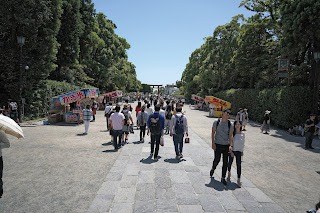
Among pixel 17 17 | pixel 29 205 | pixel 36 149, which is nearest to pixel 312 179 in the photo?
pixel 29 205

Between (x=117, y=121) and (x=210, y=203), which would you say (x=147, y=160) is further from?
(x=210, y=203)

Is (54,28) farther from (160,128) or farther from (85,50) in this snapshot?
(160,128)

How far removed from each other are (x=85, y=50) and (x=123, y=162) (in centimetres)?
2751

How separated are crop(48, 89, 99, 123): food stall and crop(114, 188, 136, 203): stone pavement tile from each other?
37.8 feet

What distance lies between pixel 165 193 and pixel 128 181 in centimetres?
104

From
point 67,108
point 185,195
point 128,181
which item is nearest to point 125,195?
point 128,181

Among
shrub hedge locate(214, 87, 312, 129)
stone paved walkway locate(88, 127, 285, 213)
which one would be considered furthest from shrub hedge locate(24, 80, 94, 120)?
shrub hedge locate(214, 87, 312, 129)

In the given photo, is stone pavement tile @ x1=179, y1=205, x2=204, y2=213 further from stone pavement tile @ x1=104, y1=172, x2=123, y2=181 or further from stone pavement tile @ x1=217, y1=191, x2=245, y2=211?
stone pavement tile @ x1=104, y1=172, x2=123, y2=181

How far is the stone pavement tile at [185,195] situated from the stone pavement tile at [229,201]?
0.49 metres

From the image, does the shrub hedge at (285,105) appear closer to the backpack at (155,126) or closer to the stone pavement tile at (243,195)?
the backpack at (155,126)

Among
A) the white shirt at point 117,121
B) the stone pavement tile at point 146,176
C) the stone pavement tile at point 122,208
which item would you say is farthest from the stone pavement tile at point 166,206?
the white shirt at point 117,121

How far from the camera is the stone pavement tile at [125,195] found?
13.6 ft

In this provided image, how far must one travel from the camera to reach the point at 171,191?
4559mm

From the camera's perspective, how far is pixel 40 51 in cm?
1725
